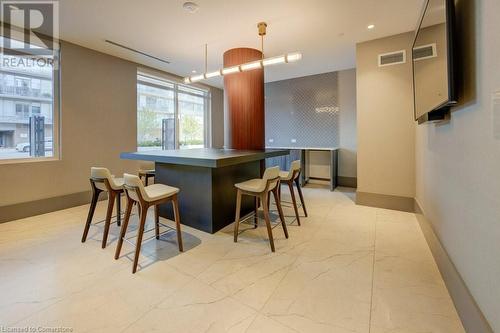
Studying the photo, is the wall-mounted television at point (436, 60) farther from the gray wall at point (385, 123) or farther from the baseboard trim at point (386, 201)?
the baseboard trim at point (386, 201)

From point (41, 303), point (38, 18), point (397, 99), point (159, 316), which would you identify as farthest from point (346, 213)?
point (38, 18)

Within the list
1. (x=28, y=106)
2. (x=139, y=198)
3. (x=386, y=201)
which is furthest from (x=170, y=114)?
(x=386, y=201)

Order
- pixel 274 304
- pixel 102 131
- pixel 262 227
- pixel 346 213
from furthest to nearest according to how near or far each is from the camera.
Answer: pixel 102 131, pixel 346 213, pixel 262 227, pixel 274 304

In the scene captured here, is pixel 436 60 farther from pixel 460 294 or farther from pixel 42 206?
pixel 42 206

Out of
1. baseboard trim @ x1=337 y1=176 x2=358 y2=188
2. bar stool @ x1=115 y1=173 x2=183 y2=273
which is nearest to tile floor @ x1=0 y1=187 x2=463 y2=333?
bar stool @ x1=115 y1=173 x2=183 y2=273

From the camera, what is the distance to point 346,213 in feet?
12.2

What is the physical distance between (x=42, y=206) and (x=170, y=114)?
3215 mm

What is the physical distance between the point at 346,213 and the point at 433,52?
2.50m

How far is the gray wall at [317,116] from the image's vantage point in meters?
5.71

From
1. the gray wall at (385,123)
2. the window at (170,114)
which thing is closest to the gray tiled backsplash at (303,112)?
the gray wall at (385,123)

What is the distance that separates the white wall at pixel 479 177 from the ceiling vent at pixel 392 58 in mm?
2369

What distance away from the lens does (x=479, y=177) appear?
1269mm

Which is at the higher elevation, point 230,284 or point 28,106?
point 28,106

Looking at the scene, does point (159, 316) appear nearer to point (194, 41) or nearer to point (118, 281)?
point (118, 281)
